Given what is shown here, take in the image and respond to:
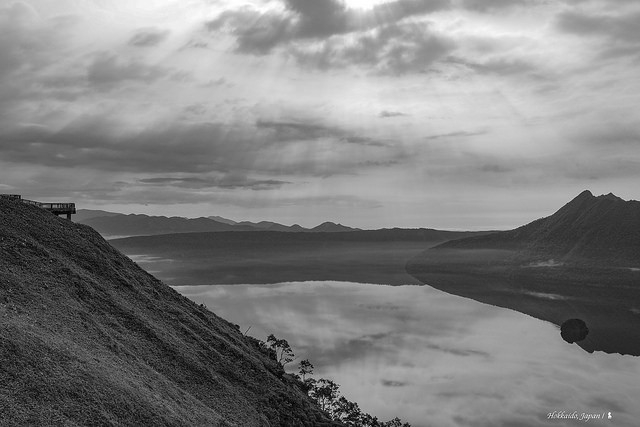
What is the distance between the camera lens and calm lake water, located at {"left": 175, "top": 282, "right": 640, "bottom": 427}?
85.2m

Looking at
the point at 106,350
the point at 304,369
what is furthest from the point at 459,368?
the point at 106,350

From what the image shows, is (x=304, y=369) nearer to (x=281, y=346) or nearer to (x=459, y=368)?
(x=281, y=346)

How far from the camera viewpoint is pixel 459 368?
112938mm

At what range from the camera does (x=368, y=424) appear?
68312 millimetres

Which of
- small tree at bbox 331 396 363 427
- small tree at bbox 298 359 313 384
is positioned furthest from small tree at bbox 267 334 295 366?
small tree at bbox 331 396 363 427

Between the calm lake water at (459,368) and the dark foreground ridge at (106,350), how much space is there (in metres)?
27.4

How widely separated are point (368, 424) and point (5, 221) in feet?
209

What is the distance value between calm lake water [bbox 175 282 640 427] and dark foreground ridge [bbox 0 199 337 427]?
2741 centimetres

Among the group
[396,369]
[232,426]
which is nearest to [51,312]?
[232,426]

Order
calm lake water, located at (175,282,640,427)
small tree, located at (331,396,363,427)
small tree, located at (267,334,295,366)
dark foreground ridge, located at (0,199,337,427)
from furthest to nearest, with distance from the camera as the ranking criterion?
small tree, located at (267,334,295,366)
calm lake water, located at (175,282,640,427)
small tree, located at (331,396,363,427)
dark foreground ridge, located at (0,199,337,427)

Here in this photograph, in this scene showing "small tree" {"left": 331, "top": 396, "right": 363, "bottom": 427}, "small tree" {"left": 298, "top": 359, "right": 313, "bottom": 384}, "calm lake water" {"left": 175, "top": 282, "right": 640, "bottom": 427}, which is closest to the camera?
Answer: "small tree" {"left": 331, "top": 396, "right": 363, "bottom": 427}

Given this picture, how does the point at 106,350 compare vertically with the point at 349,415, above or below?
above

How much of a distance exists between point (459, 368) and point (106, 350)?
3533 inches

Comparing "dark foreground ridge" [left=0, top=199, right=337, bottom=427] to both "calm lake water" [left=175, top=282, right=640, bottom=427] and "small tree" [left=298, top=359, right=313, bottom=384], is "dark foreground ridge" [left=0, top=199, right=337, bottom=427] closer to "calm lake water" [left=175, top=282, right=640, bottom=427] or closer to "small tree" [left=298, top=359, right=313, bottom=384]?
"small tree" [left=298, top=359, right=313, bottom=384]
